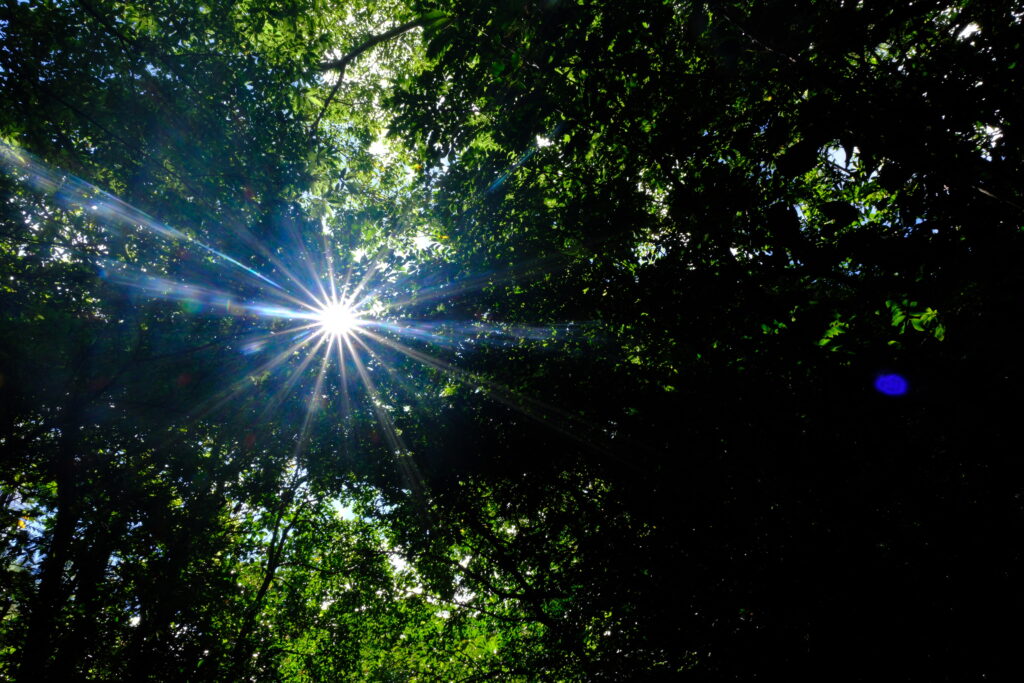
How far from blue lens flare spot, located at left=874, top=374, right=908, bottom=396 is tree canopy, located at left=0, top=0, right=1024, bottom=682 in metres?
0.03

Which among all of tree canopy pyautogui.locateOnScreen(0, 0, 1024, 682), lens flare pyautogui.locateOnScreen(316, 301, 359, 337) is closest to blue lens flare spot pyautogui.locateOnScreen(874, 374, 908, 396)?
tree canopy pyautogui.locateOnScreen(0, 0, 1024, 682)

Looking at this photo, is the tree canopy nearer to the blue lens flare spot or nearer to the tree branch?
the blue lens flare spot

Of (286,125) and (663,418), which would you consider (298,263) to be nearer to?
(286,125)

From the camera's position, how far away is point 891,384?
12.8 feet

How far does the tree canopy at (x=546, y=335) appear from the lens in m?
2.69

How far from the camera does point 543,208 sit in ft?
22.3

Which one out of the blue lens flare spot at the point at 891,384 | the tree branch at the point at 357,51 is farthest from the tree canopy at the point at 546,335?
the tree branch at the point at 357,51

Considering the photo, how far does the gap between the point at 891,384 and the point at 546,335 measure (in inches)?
183

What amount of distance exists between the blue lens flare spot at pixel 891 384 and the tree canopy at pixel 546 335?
0.10 ft

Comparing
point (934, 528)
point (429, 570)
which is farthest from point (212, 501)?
point (934, 528)

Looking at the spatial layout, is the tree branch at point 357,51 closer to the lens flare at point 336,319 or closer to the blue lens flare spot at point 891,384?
the lens flare at point 336,319

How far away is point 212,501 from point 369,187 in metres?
8.49

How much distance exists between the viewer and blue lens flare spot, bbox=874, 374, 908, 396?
12.7 feet

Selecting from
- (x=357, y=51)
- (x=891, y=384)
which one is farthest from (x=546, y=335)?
(x=357, y=51)
